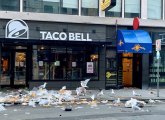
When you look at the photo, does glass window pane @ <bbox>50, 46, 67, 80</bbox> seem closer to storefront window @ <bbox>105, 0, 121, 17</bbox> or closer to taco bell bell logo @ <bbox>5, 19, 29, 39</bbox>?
taco bell bell logo @ <bbox>5, 19, 29, 39</bbox>

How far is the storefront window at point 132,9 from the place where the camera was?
25.6m

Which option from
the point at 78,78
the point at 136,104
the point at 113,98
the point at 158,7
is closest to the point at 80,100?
the point at 113,98

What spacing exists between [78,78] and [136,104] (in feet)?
25.6

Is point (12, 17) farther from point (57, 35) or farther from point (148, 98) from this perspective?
point (148, 98)

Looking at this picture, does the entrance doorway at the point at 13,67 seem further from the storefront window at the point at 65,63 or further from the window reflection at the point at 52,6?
the window reflection at the point at 52,6

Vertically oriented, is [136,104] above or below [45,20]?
below

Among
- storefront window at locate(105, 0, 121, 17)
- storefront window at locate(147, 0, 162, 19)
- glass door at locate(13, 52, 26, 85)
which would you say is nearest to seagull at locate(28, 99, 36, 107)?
glass door at locate(13, 52, 26, 85)

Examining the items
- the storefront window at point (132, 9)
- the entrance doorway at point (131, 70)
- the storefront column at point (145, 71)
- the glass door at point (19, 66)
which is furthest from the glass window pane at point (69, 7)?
the storefront column at point (145, 71)

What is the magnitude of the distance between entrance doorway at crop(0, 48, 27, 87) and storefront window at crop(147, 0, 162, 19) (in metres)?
8.70

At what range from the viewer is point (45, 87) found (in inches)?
915

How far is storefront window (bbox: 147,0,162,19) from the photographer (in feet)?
86.0

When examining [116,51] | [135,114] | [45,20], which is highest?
[45,20]

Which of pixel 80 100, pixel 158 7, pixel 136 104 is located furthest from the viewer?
pixel 158 7

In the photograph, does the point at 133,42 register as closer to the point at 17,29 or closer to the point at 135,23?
the point at 135,23
